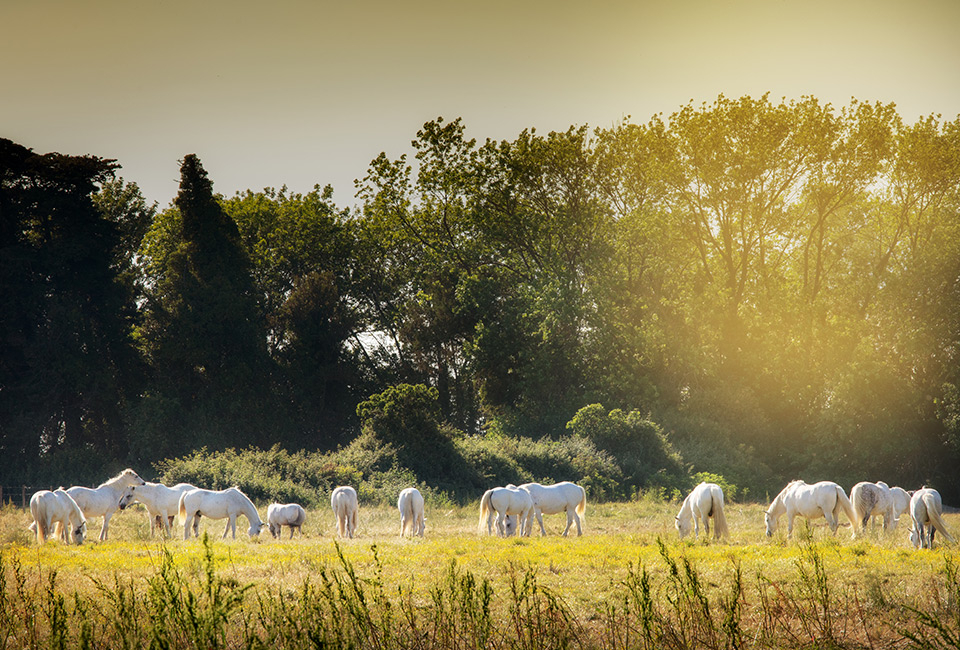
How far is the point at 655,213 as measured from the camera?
4350cm

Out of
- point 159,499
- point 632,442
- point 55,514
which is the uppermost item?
point 632,442

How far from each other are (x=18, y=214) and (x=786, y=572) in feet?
134

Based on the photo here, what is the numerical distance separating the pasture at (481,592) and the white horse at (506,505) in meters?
0.79

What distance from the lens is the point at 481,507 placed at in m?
19.9

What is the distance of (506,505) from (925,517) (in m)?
8.78

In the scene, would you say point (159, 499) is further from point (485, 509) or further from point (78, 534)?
point (485, 509)

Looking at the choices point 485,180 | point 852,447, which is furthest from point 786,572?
point 485,180

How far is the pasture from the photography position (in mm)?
6301

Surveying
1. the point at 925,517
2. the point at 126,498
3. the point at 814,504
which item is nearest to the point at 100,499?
the point at 126,498

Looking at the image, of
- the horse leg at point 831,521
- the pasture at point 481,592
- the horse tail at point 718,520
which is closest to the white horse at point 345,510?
the pasture at point 481,592

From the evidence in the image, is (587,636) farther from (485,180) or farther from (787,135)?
(485,180)

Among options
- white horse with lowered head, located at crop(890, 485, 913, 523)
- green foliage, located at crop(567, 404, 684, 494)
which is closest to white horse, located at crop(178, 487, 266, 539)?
white horse with lowered head, located at crop(890, 485, 913, 523)

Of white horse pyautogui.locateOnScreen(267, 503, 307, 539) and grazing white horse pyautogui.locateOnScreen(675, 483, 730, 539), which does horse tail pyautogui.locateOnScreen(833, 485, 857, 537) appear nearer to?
grazing white horse pyautogui.locateOnScreen(675, 483, 730, 539)

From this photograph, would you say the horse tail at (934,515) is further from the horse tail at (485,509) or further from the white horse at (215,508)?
the white horse at (215,508)
